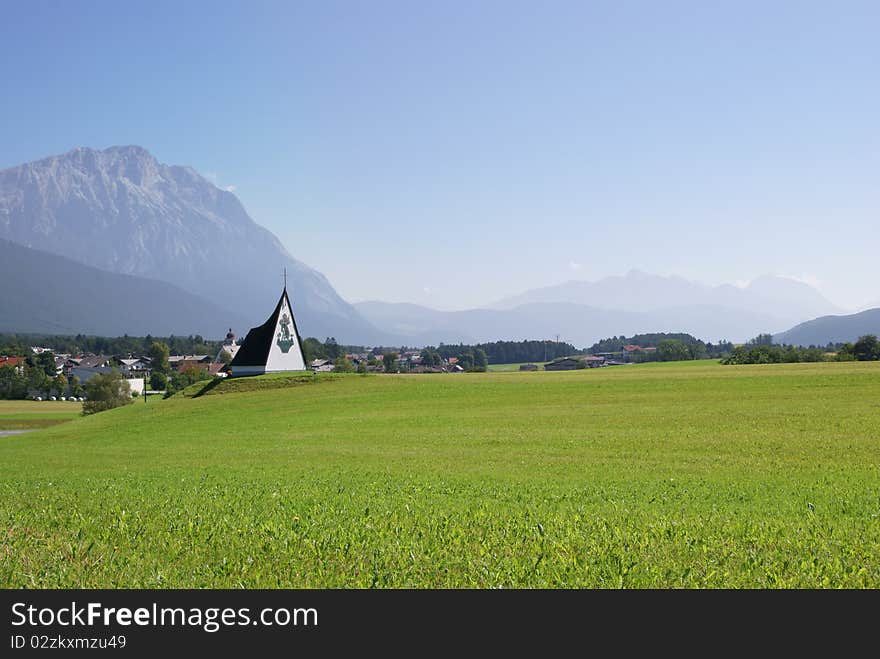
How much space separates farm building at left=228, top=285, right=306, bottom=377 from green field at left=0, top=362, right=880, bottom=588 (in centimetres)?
2608

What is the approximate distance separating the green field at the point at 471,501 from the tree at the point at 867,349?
6195 centimetres

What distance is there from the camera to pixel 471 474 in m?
19.7

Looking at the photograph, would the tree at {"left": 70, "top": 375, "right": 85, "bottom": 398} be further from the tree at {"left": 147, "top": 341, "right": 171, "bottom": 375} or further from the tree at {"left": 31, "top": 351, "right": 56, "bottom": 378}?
the tree at {"left": 147, "top": 341, "right": 171, "bottom": 375}

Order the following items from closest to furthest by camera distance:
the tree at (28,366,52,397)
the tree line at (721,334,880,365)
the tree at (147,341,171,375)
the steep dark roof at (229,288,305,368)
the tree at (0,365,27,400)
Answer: the steep dark roof at (229,288,305,368)
the tree line at (721,334,880,365)
the tree at (0,365,27,400)
the tree at (28,366,52,397)
the tree at (147,341,171,375)

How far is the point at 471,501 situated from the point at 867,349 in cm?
9910

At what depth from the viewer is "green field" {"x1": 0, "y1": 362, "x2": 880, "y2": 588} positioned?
8.49 meters

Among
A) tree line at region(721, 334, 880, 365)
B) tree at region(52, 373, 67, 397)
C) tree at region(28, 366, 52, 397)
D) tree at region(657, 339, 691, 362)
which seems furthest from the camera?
tree at region(657, 339, 691, 362)

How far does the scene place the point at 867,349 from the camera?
93312 millimetres

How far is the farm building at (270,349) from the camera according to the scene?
2603 inches

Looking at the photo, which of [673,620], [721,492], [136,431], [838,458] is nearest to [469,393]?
[136,431]

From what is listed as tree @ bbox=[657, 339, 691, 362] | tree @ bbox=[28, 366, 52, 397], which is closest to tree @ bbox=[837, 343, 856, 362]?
tree @ bbox=[657, 339, 691, 362]

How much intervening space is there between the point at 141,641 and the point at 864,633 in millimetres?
7236

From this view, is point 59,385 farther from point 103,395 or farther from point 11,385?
point 103,395

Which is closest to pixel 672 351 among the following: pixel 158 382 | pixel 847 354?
pixel 847 354
